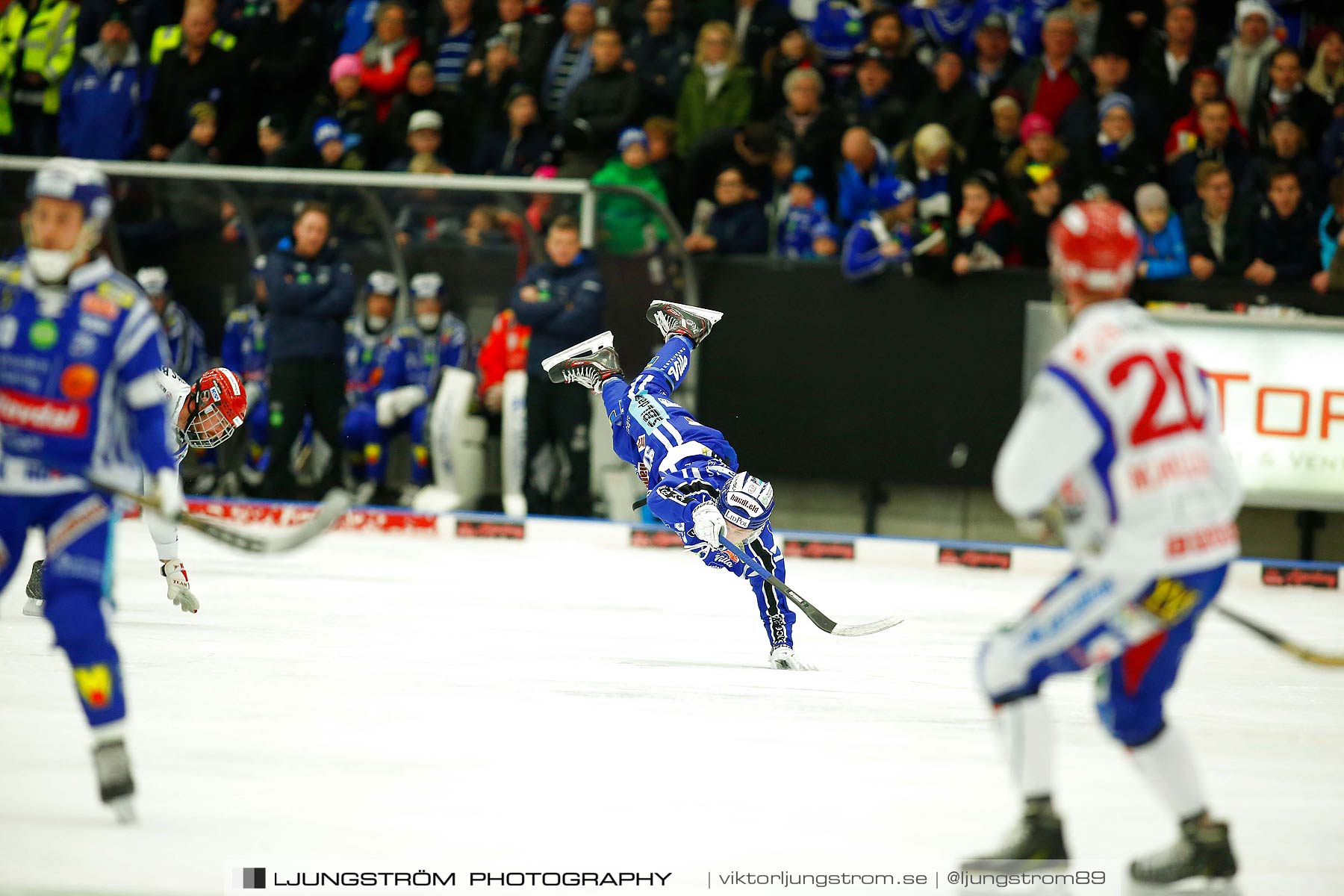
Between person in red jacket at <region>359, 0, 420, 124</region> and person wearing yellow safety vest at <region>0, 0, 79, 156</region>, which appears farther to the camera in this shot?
person wearing yellow safety vest at <region>0, 0, 79, 156</region>

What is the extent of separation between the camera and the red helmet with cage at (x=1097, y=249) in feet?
13.4

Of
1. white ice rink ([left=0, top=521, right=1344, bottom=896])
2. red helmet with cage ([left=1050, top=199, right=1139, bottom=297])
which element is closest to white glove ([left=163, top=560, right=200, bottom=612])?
white ice rink ([left=0, top=521, right=1344, bottom=896])

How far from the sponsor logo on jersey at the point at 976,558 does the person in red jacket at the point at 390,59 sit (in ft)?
18.9

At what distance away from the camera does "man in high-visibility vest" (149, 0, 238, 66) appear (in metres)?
13.7

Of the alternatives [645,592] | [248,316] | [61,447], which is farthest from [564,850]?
[248,316]

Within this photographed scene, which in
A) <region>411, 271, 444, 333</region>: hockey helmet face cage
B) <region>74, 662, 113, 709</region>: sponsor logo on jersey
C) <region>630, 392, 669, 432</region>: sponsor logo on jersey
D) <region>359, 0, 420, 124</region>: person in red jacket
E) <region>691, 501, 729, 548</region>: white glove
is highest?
<region>359, 0, 420, 124</region>: person in red jacket

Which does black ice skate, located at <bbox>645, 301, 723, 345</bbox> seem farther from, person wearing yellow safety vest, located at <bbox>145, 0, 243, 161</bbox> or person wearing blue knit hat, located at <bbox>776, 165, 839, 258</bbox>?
person wearing yellow safety vest, located at <bbox>145, 0, 243, 161</bbox>

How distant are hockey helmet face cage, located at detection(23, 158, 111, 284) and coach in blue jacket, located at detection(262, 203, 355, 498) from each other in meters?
7.23

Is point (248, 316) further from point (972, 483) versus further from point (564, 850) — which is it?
point (564, 850)

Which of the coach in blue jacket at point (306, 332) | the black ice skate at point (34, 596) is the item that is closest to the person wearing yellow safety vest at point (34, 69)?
the coach in blue jacket at point (306, 332)

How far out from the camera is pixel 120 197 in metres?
12.1

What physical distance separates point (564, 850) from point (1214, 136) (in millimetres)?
9014

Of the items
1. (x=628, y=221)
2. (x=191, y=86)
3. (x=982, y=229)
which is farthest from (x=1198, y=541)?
(x=191, y=86)

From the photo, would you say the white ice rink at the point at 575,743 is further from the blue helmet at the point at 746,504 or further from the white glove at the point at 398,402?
the white glove at the point at 398,402
